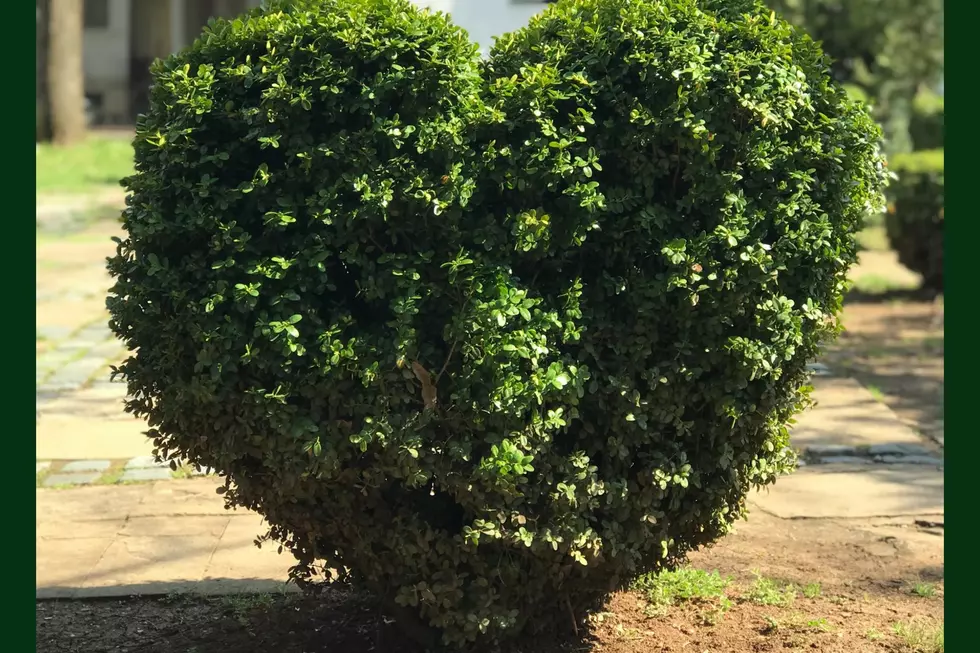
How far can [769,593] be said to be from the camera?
4695 millimetres

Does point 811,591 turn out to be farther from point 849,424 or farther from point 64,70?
point 64,70

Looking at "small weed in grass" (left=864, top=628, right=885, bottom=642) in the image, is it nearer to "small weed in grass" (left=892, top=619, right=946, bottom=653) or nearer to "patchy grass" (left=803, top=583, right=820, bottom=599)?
"small weed in grass" (left=892, top=619, right=946, bottom=653)

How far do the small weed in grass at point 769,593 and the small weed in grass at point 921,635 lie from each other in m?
0.44

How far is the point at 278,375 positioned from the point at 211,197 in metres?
0.61

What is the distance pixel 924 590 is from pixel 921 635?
23.3 inches

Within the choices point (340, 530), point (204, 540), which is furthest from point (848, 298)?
point (340, 530)

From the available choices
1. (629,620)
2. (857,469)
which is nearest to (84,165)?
(857,469)

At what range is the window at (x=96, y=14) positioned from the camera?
29812 millimetres

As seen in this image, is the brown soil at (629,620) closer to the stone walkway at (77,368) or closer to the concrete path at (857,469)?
the concrete path at (857,469)

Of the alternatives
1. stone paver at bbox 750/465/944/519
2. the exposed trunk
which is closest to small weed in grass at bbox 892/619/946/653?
stone paver at bbox 750/465/944/519

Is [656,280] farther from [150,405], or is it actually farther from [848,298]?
[848,298]

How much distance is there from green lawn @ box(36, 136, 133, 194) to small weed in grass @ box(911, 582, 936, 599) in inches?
588

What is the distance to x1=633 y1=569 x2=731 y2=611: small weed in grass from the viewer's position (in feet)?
15.2

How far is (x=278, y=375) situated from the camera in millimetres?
3453
